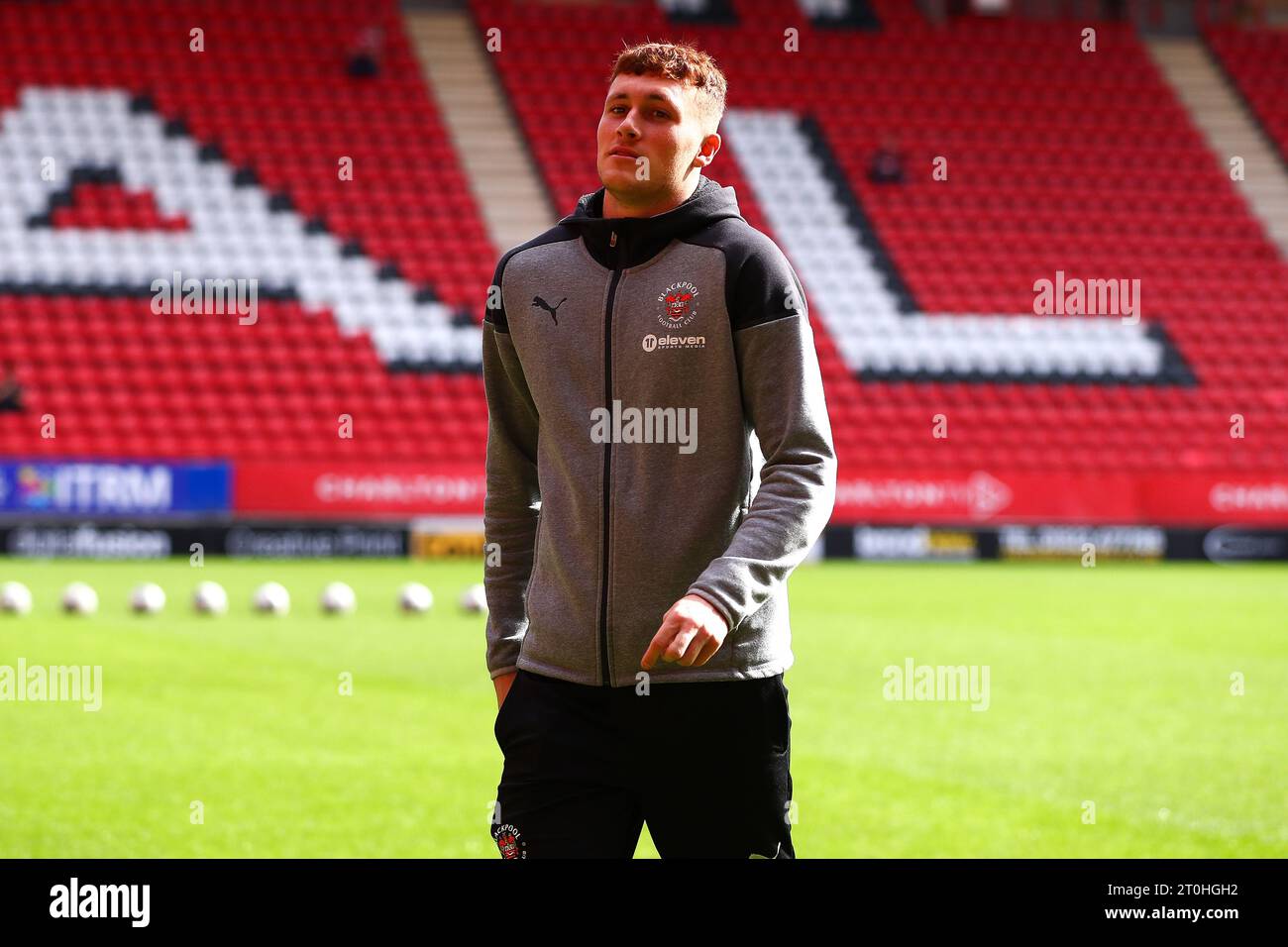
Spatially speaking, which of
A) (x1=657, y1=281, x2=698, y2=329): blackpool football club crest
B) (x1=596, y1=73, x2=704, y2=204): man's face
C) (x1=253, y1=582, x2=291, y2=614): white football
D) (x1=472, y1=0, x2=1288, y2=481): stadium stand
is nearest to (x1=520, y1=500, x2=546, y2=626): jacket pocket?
(x1=657, y1=281, x2=698, y2=329): blackpool football club crest

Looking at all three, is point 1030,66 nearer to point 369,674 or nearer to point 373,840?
point 369,674

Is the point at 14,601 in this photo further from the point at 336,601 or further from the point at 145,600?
the point at 336,601

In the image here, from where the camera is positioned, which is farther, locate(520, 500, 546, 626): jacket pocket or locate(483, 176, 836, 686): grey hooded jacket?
locate(520, 500, 546, 626): jacket pocket

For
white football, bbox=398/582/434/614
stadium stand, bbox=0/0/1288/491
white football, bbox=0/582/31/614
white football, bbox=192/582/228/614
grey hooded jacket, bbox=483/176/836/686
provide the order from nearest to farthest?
grey hooded jacket, bbox=483/176/836/686, white football, bbox=0/582/31/614, white football, bbox=192/582/228/614, white football, bbox=398/582/434/614, stadium stand, bbox=0/0/1288/491

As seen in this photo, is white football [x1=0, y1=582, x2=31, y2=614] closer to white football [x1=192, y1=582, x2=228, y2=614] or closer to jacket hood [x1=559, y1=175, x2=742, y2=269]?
white football [x1=192, y1=582, x2=228, y2=614]

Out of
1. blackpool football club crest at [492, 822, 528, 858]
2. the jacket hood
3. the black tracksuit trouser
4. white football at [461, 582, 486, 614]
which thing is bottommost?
white football at [461, 582, 486, 614]

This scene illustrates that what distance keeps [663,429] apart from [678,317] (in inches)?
8.8

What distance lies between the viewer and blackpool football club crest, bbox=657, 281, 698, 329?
11.1 feet

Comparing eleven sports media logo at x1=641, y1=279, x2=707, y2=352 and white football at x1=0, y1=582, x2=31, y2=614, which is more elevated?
eleven sports media logo at x1=641, y1=279, x2=707, y2=352

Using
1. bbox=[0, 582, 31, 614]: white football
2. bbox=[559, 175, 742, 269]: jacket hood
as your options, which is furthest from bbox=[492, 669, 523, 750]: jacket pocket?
bbox=[0, 582, 31, 614]: white football

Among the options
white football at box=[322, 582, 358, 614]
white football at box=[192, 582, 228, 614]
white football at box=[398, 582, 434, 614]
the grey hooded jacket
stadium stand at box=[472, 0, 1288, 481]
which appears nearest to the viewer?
the grey hooded jacket

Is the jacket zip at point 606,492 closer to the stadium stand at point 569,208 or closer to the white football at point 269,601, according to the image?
the white football at point 269,601

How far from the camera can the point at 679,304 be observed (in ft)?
11.2

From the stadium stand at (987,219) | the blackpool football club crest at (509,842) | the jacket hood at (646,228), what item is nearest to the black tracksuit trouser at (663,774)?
the blackpool football club crest at (509,842)
